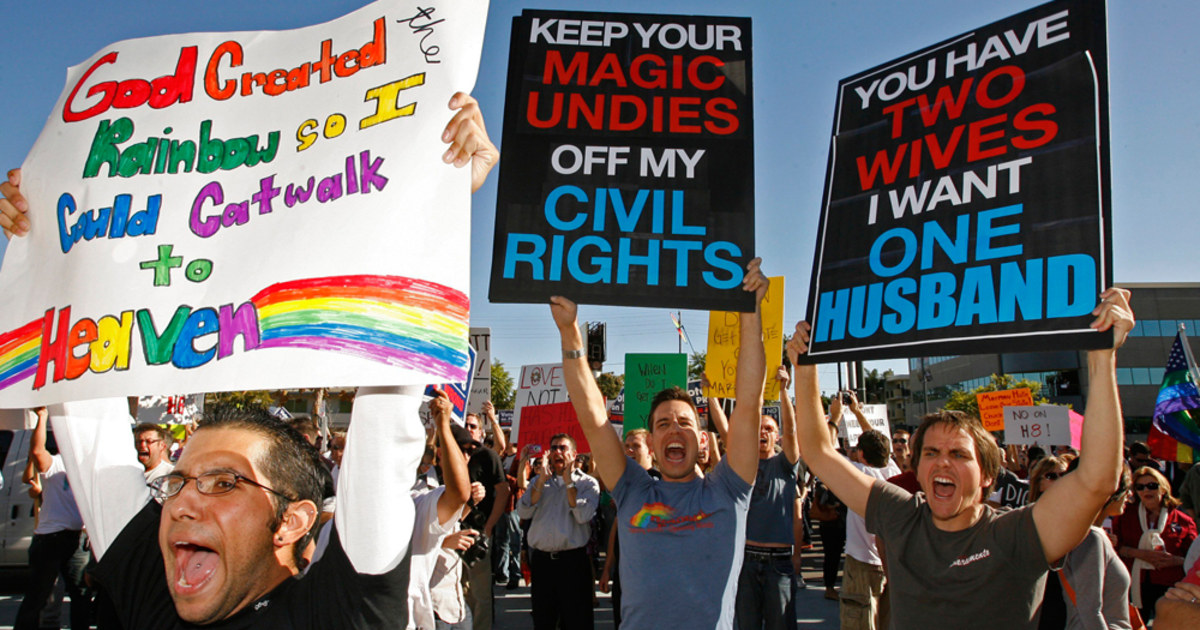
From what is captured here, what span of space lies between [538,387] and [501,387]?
47.4 m

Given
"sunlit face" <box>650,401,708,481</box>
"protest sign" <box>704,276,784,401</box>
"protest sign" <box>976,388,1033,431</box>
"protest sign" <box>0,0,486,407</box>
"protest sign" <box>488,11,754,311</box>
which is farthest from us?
"protest sign" <box>976,388,1033,431</box>

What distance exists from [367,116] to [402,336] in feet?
2.66

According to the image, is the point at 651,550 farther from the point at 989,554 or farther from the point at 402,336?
the point at 402,336

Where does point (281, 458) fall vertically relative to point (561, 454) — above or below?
above

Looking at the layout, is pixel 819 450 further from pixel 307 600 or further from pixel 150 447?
pixel 150 447

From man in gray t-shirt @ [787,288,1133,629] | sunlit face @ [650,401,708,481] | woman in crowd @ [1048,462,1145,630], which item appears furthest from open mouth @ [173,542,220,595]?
woman in crowd @ [1048,462,1145,630]

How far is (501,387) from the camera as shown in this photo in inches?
2283

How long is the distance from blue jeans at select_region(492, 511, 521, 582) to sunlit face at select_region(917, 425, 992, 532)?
7.59 metres

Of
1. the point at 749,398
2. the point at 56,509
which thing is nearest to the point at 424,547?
the point at 749,398

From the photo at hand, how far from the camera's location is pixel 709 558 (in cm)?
320

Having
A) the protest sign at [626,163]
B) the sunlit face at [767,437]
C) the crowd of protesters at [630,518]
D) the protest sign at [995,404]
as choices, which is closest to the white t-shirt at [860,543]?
the crowd of protesters at [630,518]

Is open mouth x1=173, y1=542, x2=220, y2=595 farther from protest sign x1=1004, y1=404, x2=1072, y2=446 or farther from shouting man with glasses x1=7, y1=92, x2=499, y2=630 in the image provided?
protest sign x1=1004, y1=404, x2=1072, y2=446

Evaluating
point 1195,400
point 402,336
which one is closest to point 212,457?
point 402,336

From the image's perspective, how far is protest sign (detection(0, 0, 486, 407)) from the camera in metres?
2.08
